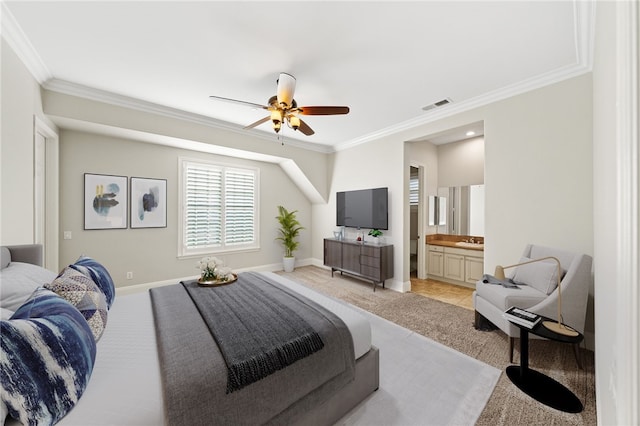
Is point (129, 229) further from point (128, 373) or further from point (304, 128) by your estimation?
point (128, 373)

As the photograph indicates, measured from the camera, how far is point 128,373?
3.95ft

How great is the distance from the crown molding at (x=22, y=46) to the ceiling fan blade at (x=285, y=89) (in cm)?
204

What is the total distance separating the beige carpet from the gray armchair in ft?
0.66

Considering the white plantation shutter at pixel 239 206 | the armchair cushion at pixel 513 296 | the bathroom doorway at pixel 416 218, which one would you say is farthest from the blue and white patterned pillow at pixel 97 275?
the bathroom doorway at pixel 416 218

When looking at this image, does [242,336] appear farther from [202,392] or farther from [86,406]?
[86,406]

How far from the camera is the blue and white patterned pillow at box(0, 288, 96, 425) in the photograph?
0.83 meters

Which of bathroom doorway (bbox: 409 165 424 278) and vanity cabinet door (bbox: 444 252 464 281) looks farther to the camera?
bathroom doorway (bbox: 409 165 424 278)

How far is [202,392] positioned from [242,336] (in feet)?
1.23

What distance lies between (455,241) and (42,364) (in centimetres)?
547

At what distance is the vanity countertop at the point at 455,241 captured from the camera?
432cm

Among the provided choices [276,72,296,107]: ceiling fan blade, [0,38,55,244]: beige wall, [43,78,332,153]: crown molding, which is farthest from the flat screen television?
[0,38,55,244]: beige wall

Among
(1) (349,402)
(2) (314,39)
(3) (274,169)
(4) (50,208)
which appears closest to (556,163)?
(2) (314,39)

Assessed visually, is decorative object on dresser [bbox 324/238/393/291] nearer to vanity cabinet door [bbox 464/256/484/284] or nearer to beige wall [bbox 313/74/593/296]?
vanity cabinet door [bbox 464/256/484/284]

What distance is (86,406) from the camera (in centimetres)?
99
